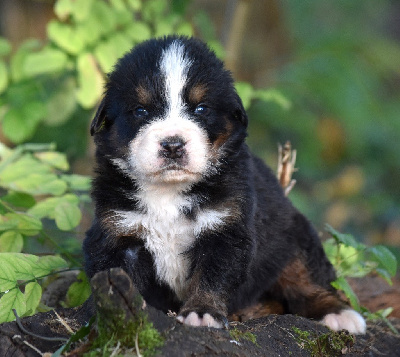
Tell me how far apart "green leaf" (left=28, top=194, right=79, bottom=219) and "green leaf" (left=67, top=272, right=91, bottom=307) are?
2.11 feet

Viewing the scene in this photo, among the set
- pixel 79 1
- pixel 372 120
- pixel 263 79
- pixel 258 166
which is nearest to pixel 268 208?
pixel 258 166

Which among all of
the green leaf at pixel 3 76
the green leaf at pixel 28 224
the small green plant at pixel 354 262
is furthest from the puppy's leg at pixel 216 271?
the green leaf at pixel 3 76

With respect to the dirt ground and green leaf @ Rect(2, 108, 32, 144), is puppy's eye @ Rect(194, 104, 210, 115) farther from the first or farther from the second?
green leaf @ Rect(2, 108, 32, 144)

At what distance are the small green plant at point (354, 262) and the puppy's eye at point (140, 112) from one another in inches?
65.0

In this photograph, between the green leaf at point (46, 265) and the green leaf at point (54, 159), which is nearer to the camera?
the green leaf at point (46, 265)

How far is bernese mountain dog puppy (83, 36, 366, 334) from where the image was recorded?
3.61 meters

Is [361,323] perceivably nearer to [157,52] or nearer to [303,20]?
[157,52]

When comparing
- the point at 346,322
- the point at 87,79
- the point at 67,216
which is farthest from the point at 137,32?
the point at 346,322

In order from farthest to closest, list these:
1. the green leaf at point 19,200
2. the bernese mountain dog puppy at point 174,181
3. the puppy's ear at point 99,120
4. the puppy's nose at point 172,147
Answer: the green leaf at point 19,200 → the puppy's ear at point 99,120 → the bernese mountain dog puppy at point 174,181 → the puppy's nose at point 172,147

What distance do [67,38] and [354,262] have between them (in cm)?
302

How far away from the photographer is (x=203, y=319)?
11.0 feet

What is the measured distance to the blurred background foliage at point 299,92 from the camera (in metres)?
6.14

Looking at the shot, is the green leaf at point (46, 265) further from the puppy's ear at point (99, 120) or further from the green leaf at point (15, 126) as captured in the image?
the green leaf at point (15, 126)

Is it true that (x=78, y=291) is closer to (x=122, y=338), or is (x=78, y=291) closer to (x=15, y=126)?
(x=122, y=338)
